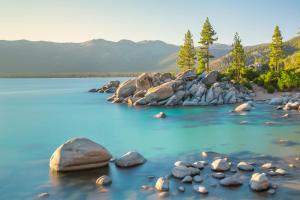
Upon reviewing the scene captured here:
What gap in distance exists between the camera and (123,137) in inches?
1417

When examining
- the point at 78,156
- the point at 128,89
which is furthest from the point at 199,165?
the point at 128,89

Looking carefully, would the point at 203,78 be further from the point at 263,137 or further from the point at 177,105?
the point at 263,137

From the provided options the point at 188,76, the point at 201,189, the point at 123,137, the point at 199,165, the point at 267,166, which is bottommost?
the point at 123,137

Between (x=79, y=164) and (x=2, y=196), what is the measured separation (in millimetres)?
5258

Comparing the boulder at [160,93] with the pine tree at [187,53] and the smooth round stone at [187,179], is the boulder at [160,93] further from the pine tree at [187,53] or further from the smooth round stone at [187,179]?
the smooth round stone at [187,179]

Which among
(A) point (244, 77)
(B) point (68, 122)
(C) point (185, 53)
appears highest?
(C) point (185, 53)

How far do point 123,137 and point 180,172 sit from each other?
53.2ft

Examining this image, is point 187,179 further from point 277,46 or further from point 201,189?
point 277,46

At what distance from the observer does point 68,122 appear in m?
47.8

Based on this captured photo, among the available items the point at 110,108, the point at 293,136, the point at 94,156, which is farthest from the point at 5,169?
the point at 110,108

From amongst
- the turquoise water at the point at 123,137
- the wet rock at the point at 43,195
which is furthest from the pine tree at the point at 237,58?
the wet rock at the point at 43,195

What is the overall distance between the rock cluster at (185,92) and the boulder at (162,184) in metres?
41.8

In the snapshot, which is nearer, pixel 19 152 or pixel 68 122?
pixel 19 152

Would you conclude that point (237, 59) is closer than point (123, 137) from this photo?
No
